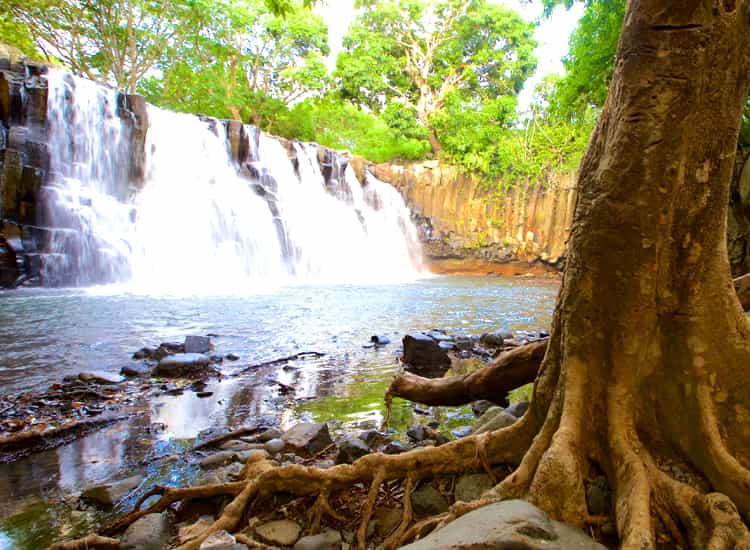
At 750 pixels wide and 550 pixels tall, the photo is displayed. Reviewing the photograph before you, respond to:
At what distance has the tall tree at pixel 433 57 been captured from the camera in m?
26.5

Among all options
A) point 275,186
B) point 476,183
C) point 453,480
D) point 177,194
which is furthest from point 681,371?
point 476,183

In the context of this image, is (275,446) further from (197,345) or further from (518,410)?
(197,345)

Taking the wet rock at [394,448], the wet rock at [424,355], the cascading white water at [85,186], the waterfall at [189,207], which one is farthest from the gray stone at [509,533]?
the cascading white water at [85,186]

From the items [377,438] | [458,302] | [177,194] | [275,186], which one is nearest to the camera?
[377,438]

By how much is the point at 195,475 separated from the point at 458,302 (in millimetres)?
9369

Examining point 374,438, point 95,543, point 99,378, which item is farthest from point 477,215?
point 95,543

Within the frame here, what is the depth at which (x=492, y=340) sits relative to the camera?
6332 millimetres

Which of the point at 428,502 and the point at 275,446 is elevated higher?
the point at 428,502

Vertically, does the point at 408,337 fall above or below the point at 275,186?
below

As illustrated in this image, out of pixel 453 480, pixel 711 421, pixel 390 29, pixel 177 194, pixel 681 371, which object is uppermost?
pixel 390 29

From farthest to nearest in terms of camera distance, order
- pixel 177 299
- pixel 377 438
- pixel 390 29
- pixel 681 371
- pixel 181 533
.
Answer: pixel 390 29
pixel 177 299
pixel 377 438
pixel 181 533
pixel 681 371

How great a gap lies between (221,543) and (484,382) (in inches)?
76.4

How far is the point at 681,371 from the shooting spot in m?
1.82

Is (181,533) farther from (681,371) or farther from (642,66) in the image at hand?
(642,66)
